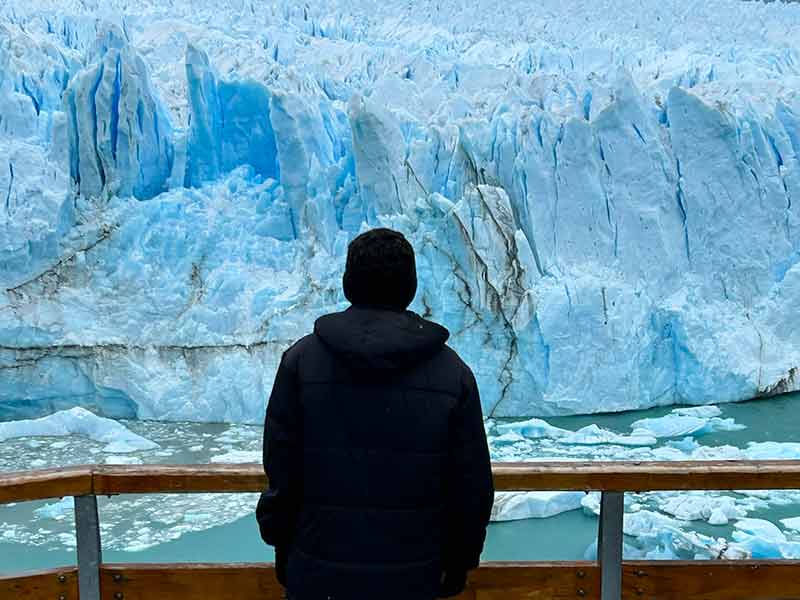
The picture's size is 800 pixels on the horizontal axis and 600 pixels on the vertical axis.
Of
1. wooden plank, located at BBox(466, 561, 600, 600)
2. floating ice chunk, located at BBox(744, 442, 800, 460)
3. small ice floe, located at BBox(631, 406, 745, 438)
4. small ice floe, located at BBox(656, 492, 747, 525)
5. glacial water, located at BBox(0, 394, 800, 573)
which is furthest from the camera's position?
small ice floe, located at BBox(631, 406, 745, 438)

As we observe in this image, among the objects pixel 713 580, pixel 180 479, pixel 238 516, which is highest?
pixel 180 479

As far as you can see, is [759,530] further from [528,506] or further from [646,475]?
[646,475]

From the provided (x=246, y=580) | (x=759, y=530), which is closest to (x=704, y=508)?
(x=759, y=530)

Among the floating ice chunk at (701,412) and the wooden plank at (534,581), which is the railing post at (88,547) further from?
the floating ice chunk at (701,412)

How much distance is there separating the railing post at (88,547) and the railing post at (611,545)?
87 centimetres

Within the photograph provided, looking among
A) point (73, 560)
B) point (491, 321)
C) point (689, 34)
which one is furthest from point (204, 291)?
point (689, 34)

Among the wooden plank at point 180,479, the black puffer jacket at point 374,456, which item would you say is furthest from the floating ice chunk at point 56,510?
the black puffer jacket at point 374,456

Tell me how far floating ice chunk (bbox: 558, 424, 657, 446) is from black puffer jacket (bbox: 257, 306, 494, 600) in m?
5.00

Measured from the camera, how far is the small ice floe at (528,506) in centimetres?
489

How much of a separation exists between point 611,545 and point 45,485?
96 cm

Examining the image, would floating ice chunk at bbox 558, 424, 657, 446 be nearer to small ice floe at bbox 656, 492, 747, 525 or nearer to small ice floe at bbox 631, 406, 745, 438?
small ice floe at bbox 631, 406, 745, 438

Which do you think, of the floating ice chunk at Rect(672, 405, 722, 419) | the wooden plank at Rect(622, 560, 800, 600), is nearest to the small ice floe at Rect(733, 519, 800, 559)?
the floating ice chunk at Rect(672, 405, 722, 419)

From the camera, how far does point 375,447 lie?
112cm

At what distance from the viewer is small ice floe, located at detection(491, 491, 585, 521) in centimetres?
489
